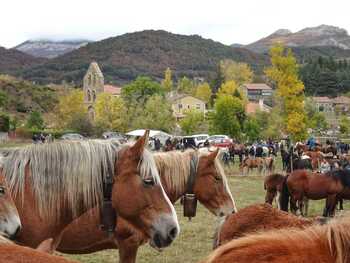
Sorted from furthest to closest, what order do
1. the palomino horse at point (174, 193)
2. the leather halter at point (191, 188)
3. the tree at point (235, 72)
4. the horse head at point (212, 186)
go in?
the tree at point (235, 72), the horse head at point (212, 186), the leather halter at point (191, 188), the palomino horse at point (174, 193)

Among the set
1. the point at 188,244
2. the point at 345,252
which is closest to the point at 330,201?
the point at 188,244

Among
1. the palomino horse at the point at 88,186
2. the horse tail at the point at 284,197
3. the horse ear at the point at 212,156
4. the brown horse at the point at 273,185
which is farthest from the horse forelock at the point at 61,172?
the brown horse at the point at 273,185

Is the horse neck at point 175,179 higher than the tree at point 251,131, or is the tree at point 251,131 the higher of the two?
the horse neck at point 175,179

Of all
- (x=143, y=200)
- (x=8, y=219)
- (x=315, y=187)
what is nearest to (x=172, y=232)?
(x=143, y=200)

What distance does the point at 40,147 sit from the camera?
3428mm

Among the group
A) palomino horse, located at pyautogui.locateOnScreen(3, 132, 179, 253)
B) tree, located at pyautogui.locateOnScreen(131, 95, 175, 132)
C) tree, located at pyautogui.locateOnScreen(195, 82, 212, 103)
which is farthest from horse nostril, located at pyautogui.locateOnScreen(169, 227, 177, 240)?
tree, located at pyautogui.locateOnScreen(195, 82, 212, 103)

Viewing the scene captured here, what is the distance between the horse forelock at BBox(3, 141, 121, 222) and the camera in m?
3.30

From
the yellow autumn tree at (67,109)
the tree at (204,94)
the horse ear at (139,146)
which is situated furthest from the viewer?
the tree at (204,94)

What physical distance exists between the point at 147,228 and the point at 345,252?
78.8 inches

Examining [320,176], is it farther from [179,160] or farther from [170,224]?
[170,224]

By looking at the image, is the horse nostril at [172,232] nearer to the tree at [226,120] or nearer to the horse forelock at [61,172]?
the horse forelock at [61,172]

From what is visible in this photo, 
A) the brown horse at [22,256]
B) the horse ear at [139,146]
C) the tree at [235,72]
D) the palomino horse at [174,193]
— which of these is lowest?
the palomino horse at [174,193]

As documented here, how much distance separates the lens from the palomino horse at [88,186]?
3293 millimetres

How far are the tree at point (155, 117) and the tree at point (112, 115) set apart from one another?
1.48 m
